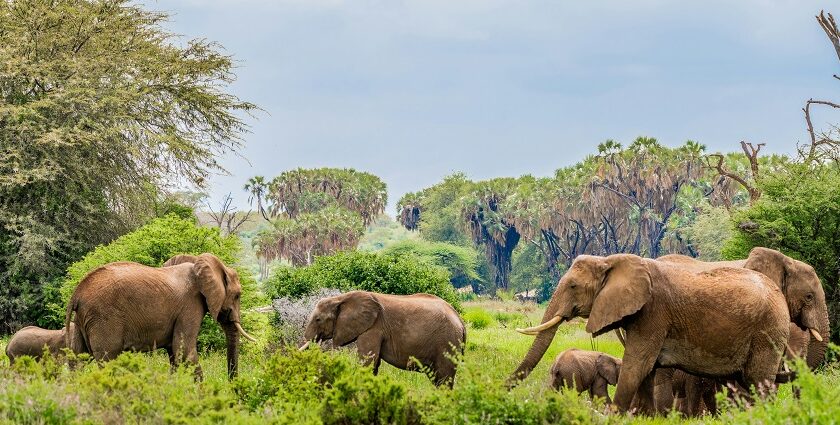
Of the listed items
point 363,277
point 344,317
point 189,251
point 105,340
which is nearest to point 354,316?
point 344,317

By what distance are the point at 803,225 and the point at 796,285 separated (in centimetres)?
858

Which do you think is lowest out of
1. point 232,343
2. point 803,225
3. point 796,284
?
point 232,343

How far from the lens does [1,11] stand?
1277 inches

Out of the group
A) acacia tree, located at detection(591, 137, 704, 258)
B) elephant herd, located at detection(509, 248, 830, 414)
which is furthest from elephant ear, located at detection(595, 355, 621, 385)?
acacia tree, located at detection(591, 137, 704, 258)

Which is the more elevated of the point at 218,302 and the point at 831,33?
the point at 831,33

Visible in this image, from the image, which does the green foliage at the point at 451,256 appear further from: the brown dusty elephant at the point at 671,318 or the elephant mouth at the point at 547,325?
the elephant mouth at the point at 547,325

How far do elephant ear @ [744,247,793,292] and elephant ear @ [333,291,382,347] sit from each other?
4572 mm

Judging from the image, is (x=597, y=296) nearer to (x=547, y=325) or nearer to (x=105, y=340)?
(x=547, y=325)

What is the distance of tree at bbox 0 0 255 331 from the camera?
28.8 metres

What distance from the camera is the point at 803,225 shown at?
68.1 feet

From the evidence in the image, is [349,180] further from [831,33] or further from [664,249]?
[831,33]

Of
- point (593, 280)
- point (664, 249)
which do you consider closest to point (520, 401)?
point (593, 280)

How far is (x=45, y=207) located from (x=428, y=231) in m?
65.1

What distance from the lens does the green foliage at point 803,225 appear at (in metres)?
20.3
